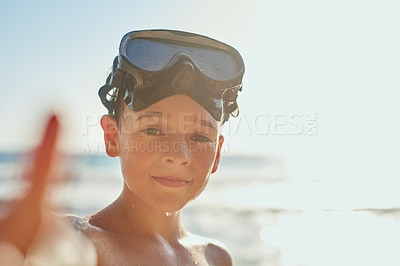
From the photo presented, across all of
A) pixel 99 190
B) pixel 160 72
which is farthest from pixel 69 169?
pixel 99 190

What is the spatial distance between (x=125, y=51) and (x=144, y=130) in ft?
1.67

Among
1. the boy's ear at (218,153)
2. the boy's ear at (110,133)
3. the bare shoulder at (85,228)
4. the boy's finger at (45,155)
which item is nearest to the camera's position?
the boy's finger at (45,155)

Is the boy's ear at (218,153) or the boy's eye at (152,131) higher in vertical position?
the boy's eye at (152,131)

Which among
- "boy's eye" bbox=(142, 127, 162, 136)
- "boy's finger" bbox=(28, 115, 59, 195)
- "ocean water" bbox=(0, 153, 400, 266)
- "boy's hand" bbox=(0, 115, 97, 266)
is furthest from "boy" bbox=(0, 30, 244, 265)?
"ocean water" bbox=(0, 153, 400, 266)

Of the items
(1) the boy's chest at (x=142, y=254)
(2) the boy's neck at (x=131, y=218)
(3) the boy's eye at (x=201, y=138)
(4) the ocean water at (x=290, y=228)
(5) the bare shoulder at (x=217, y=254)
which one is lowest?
(4) the ocean water at (x=290, y=228)

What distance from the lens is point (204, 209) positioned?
13.3 m

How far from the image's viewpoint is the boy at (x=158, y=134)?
2.49 m

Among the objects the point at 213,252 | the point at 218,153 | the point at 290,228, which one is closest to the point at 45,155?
the point at 218,153

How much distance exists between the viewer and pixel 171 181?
251 cm

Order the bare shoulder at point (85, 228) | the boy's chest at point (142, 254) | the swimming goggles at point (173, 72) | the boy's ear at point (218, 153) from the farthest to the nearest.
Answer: the boy's ear at point (218, 153) → the swimming goggles at point (173, 72) → the boy's chest at point (142, 254) → the bare shoulder at point (85, 228)

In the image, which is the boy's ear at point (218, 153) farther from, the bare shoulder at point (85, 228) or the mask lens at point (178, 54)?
the bare shoulder at point (85, 228)

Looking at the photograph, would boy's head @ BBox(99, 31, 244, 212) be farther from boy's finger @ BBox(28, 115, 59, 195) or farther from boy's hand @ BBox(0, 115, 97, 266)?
boy's finger @ BBox(28, 115, 59, 195)

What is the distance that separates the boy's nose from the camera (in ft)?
8.17

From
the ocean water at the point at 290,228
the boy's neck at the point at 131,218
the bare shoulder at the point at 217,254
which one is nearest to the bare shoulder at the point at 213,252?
the bare shoulder at the point at 217,254
